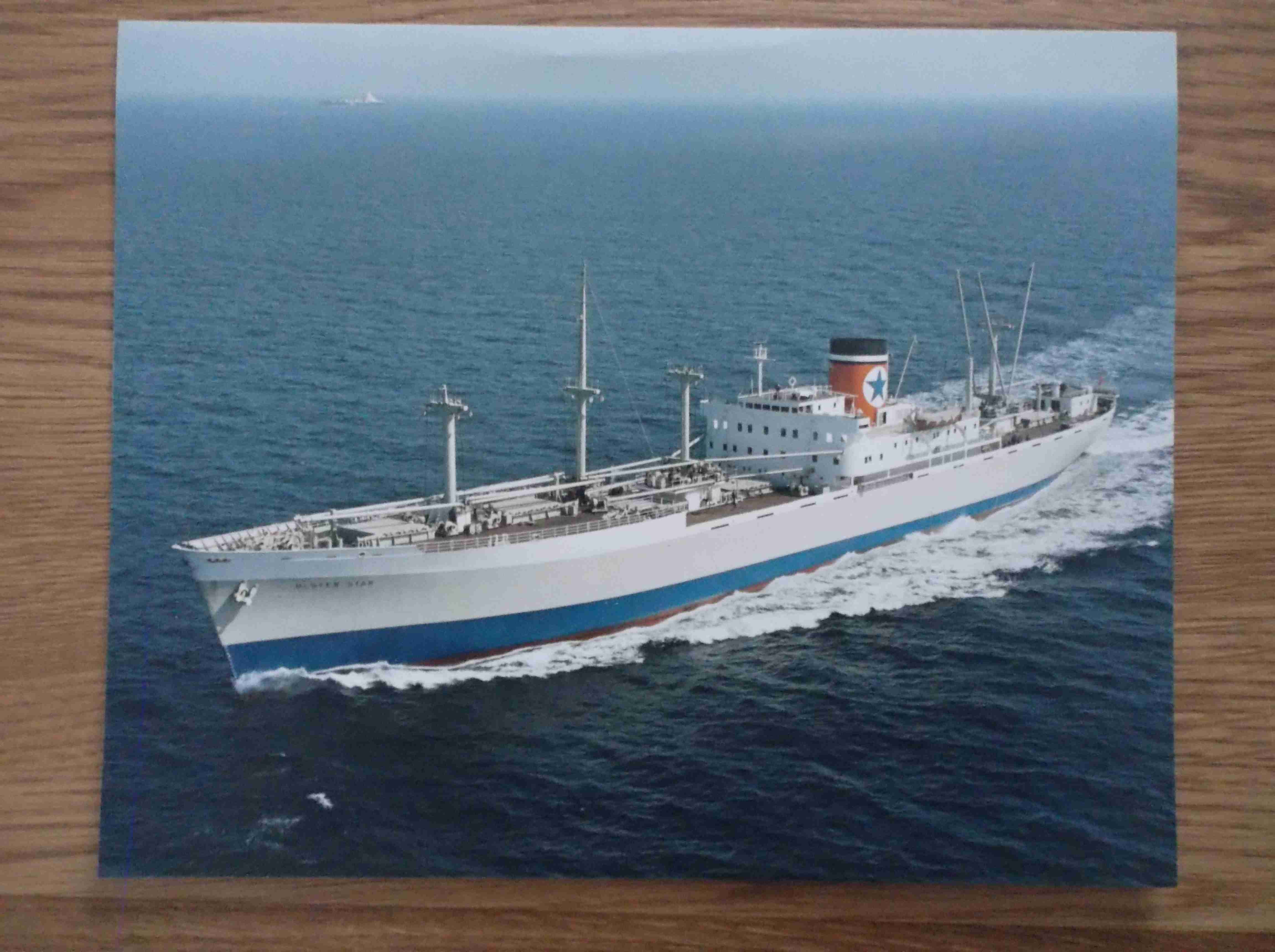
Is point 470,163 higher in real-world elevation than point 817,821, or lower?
higher

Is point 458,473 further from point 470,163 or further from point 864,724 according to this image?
point 864,724

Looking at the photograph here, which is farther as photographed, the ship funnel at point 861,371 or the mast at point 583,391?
the ship funnel at point 861,371

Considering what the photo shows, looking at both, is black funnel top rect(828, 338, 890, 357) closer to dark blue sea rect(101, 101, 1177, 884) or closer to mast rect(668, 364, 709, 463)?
dark blue sea rect(101, 101, 1177, 884)

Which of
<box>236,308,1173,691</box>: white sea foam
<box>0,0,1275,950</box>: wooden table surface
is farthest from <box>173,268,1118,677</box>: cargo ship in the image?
<box>0,0,1275,950</box>: wooden table surface

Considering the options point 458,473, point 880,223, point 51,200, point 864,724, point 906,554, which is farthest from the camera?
point 906,554

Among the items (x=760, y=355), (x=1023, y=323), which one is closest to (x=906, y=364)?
(x=1023, y=323)

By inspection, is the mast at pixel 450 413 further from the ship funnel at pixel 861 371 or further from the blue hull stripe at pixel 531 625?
the ship funnel at pixel 861 371

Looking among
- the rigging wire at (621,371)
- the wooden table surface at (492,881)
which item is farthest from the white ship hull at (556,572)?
the wooden table surface at (492,881)

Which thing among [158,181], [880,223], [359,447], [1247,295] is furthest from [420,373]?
[1247,295]
